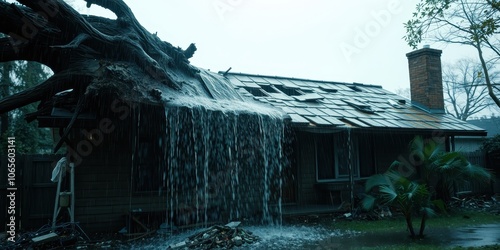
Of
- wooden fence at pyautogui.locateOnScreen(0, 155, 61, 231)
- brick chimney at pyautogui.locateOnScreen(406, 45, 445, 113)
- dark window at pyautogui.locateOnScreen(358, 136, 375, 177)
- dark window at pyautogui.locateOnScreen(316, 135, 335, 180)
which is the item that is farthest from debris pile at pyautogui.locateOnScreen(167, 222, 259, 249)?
brick chimney at pyautogui.locateOnScreen(406, 45, 445, 113)

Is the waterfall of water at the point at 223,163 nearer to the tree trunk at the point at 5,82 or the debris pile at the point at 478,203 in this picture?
the debris pile at the point at 478,203

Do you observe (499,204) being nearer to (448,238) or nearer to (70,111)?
(448,238)

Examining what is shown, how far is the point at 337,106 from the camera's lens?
1240cm

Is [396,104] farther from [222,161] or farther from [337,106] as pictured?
[222,161]

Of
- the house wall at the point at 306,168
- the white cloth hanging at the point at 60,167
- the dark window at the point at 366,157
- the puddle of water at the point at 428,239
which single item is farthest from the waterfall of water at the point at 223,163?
the dark window at the point at 366,157

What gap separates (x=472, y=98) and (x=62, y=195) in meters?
40.8

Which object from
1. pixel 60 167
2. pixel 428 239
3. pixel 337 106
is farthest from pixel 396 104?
pixel 60 167

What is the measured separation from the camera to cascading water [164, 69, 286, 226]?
330 inches

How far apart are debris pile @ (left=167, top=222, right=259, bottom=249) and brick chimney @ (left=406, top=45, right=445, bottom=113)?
1114cm

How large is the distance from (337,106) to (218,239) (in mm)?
7271

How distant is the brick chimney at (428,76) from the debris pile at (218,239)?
36.5 feet

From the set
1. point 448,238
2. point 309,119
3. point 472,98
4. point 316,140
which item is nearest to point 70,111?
point 309,119

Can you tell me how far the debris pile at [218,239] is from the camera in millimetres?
6525

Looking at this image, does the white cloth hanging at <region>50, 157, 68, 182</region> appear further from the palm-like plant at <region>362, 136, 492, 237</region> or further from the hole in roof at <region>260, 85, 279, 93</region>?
Result: the hole in roof at <region>260, 85, 279, 93</region>
